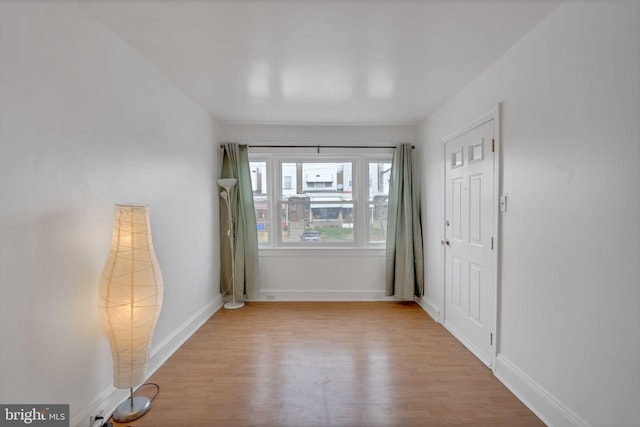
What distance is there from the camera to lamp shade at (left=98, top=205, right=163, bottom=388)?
1521mm

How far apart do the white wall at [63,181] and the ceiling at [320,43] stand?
0.33 meters

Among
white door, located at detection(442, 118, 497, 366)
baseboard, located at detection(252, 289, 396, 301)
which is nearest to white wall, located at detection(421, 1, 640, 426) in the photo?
white door, located at detection(442, 118, 497, 366)

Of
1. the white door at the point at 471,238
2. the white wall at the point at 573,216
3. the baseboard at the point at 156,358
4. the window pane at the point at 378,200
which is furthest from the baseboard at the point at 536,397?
the baseboard at the point at 156,358

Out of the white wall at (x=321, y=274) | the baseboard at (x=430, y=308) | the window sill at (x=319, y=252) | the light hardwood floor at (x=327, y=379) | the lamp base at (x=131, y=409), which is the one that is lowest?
the light hardwood floor at (x=327, y=379)

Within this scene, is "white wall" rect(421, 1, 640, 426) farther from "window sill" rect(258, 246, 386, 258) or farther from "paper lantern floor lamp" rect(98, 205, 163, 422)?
"paper lantern floor lamp" rect(98, 205, 163, 422)

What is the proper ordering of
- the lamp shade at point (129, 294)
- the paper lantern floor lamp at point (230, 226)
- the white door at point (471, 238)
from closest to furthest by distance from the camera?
the lamp shade at point (129, 294) → the white door at point (471, 238) → the paper lantern floor lamp at point (230, 226)

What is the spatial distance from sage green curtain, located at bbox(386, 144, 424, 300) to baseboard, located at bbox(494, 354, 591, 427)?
1.58 m

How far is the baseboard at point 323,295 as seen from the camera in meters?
3.82

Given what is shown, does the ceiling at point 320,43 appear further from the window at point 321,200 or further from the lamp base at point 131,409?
the lamp base at point 131,409

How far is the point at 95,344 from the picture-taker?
162 centimetres

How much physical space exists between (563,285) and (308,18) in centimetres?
217

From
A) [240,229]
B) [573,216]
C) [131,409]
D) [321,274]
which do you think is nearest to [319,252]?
[321,274]

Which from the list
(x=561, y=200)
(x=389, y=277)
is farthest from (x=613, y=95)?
(x=389, y=277)

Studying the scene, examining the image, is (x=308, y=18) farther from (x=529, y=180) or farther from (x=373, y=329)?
(x=373, y=329)
